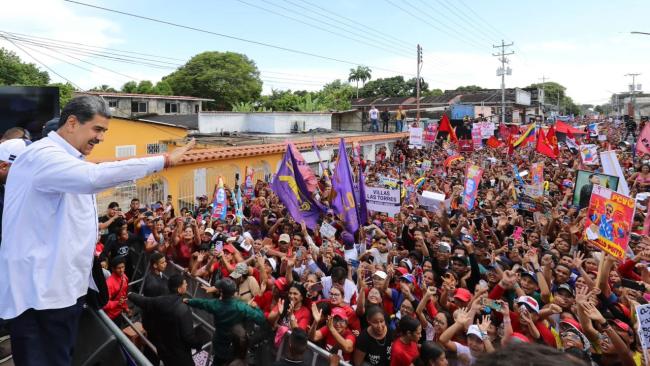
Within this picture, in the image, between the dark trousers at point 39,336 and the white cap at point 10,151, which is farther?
the white cap at point 10,151

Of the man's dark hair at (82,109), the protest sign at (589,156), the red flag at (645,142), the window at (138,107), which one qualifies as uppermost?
the window at (138,107)

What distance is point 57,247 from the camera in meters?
1.93

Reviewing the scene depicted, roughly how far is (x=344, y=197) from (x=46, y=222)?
22.5ft

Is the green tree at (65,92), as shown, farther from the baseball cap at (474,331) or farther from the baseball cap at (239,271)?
the baseball cap at (474,331)

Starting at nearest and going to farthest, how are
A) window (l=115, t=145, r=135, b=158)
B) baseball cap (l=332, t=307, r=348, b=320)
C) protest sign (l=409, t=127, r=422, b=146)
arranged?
baseball cap (l=332, t=307, r=348, b=320) → protest sign (l=409, t=127, r=422, b=146) → window (l=115, t=145, r=135, b=158)

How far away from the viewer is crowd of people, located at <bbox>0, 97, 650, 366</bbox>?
1.94m

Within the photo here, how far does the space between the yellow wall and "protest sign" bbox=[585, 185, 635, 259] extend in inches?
724

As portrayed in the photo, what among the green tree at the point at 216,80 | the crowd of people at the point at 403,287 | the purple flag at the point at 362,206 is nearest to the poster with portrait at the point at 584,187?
the crowd of people at the point at 403,287

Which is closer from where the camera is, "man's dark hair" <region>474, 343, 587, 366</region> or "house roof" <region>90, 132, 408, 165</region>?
"man's dark hair" <region>474, 343, 587, 366</region>

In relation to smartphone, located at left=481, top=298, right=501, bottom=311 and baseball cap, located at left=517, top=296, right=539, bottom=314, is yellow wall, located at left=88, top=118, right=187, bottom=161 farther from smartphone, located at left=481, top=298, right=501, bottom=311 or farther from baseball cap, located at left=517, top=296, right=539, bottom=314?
baseball cap, located at left=517, top=296, right=539, bottom=314

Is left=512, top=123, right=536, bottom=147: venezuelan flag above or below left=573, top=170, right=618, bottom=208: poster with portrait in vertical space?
above

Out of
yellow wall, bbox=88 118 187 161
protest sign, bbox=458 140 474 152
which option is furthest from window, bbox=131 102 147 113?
protest sign, bbox=458 140 474 152

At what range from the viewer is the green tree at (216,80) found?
5422cm

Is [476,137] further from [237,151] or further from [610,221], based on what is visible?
[610,221]
